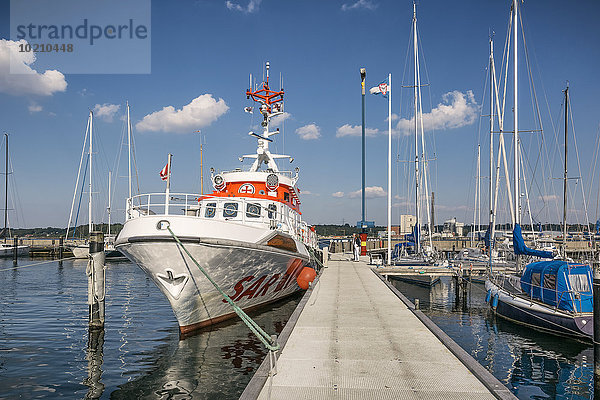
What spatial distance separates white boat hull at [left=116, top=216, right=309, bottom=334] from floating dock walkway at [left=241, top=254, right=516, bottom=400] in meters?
2.88

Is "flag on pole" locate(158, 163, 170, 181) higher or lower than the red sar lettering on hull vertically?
higher

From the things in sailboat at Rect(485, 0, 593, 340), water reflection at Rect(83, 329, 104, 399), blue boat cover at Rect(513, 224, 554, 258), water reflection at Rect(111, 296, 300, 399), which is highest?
blue boat cover at Rect(513, 224, 554, 258)

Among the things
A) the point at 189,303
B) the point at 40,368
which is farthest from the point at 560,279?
the point at 40,368

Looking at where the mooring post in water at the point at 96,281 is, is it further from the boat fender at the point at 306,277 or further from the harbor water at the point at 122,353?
the boat fender at the point at 306,277

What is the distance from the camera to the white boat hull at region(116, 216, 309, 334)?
12047 mm

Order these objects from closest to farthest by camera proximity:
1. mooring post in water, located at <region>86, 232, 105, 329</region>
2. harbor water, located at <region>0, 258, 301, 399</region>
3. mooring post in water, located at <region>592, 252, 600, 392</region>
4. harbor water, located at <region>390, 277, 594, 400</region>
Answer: harbor water, located at <region>0, 258, 301, 399</region> → mooring post in water, located at <region>592, 252, 600, 392</region> → harbor water, located at <region>390, 277, 594, 400</region> → mooring post in water, located at <region>86, 232, 105, 329</region>

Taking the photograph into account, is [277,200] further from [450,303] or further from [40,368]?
[450,303]

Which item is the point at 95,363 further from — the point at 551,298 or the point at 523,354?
the point at 551,298

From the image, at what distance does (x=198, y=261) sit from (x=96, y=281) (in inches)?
164

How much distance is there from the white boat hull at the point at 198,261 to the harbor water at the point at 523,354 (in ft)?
24.7

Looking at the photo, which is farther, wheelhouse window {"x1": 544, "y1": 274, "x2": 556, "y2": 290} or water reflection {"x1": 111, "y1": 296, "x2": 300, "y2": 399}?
wheelhouse window {"x1": 544, "y1": 274, "x2": 556, "y2": 290}

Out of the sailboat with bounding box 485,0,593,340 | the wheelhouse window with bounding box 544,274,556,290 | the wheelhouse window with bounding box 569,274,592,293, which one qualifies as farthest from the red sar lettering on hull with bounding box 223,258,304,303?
the wheelhouse window with bounding box 569,274,592,293

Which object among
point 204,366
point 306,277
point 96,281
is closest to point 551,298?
point 306,277

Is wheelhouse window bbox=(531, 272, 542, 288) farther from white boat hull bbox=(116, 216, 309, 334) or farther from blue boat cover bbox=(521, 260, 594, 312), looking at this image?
white boat hull bbox=(116, 216, 309, 334)
